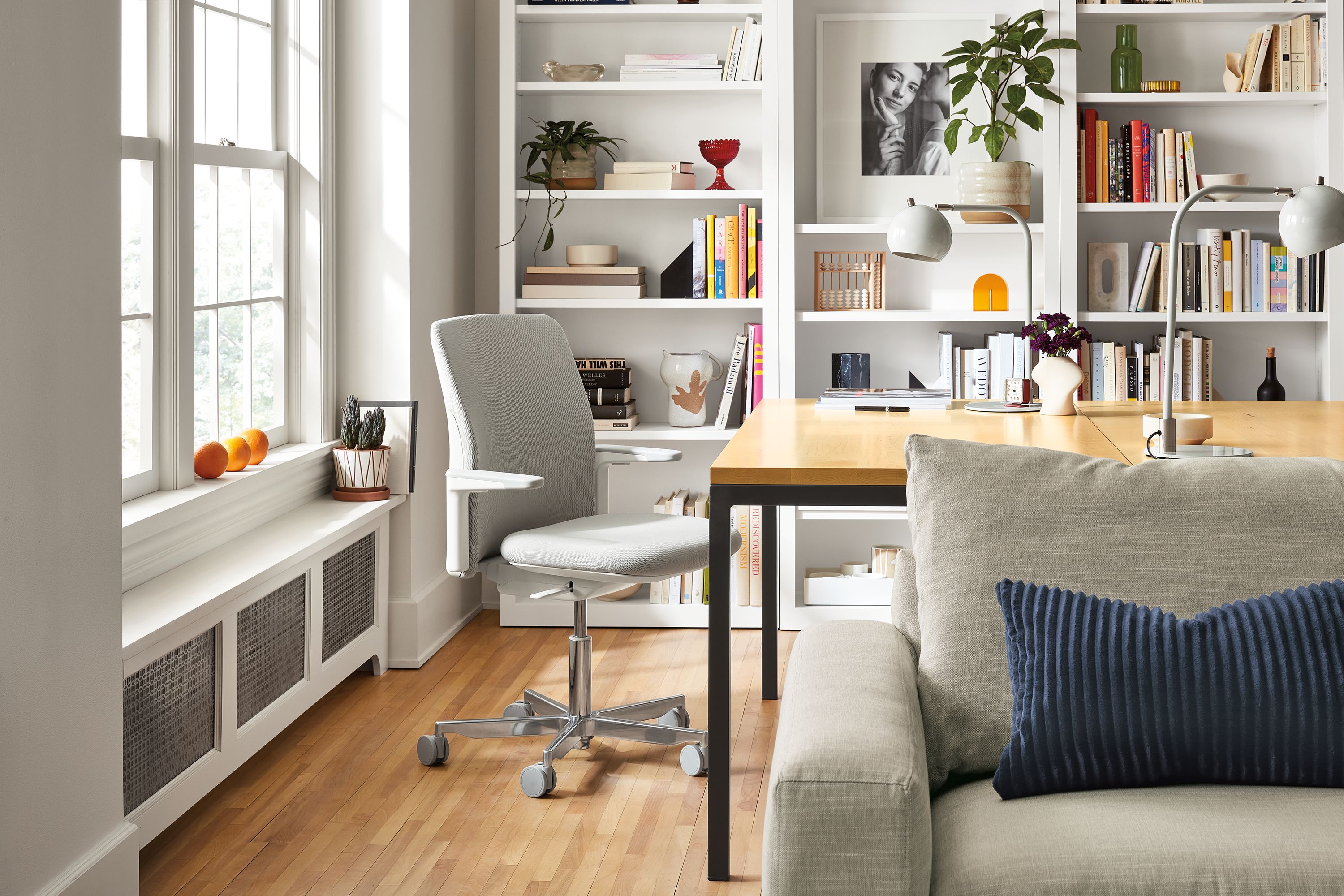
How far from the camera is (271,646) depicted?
295 centimetres

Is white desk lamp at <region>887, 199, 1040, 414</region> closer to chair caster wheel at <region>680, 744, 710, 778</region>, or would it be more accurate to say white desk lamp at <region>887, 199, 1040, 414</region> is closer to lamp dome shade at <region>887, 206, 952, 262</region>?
lamp dome shade at <region>887, 206, 952, 262</region>

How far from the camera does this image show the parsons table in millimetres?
2295

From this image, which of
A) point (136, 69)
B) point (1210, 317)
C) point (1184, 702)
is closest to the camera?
point (1184, 702)

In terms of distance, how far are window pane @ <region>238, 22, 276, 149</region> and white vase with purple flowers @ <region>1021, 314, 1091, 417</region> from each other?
2.12 metres

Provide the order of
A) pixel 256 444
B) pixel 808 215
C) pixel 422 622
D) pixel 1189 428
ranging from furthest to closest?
pixel 808 215 → pixel 422 622 → pixel 256 444 → pixel 1189 428

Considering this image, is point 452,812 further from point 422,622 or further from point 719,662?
point 422,622

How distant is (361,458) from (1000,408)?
5.86 ft

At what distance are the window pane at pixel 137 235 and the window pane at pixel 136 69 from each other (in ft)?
0.28

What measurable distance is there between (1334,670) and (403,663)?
285cm

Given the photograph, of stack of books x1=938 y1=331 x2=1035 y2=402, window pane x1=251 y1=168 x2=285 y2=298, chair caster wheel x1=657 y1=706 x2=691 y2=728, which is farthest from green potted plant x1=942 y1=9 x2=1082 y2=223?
window pane x1=251 y1=168 x2=285 y2=298

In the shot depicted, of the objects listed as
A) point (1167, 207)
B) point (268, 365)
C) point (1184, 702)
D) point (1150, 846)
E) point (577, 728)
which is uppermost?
point (1167, 207)

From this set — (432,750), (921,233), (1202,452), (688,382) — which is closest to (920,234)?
(921,233)

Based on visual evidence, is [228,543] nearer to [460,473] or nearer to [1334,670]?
[460,473]

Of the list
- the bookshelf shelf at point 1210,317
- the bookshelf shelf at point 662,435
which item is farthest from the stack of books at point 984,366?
the bookshelf shelf at point 662,435
